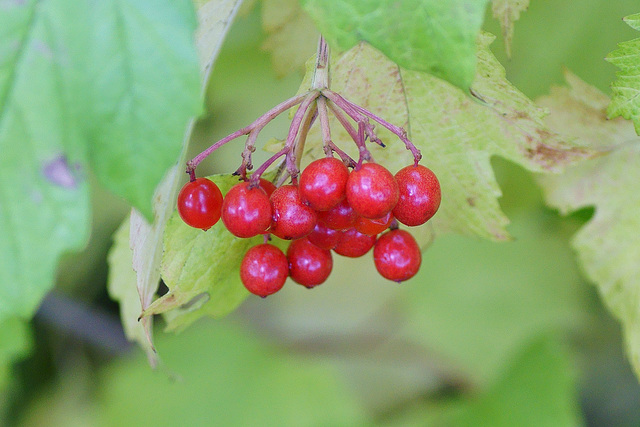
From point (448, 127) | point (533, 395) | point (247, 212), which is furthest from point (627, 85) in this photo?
point (533, 395)

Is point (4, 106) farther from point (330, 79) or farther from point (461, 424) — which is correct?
point (461, 424)

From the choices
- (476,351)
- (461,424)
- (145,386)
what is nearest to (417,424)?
(461,424)

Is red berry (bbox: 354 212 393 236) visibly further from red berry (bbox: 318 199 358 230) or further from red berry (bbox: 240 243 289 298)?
red berry (bbox: 240 243 289 298)

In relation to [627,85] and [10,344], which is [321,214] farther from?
[10,344]

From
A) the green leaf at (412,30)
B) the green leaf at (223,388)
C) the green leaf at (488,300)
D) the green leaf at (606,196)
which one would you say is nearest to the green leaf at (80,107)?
the green leaf at (412,30)

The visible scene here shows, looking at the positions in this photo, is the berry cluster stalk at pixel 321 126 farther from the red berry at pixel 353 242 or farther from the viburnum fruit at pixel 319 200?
the red berry at pixel 353 242

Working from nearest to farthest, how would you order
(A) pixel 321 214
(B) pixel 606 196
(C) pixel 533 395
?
(A) pixel 321 214, (B) pixel 606 196, (C) pixel 533 395
